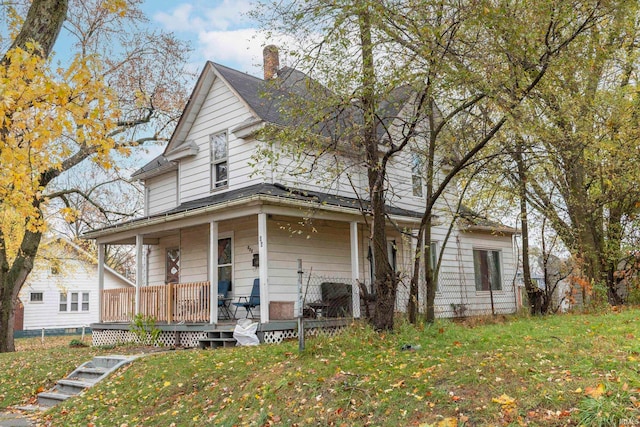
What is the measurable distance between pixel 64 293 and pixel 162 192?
66.7 feet

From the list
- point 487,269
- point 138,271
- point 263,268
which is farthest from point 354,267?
point 487,269

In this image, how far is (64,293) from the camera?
1334 inches

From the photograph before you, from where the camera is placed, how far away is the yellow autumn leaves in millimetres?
5883

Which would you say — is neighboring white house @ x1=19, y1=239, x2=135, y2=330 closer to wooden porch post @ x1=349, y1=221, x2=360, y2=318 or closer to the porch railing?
the porch railing

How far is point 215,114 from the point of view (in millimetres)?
15375

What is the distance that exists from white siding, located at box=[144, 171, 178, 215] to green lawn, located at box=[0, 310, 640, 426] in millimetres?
7677

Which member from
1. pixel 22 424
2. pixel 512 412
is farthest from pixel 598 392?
pixel 22 424

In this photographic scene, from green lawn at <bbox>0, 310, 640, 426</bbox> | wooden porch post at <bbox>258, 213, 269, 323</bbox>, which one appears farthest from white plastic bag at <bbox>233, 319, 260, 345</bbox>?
green lawn at <bbox>0, 310, 640, 426</bbox>

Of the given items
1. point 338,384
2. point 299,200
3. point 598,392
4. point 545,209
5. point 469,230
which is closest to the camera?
point 598,392

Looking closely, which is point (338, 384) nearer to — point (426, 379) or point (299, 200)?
point (426, 379)

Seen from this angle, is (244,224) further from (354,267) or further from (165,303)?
(354,267)

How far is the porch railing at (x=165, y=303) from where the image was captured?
1289cm

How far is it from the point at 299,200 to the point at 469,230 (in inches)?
348

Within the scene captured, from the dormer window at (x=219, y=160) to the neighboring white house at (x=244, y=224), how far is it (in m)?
0.03
